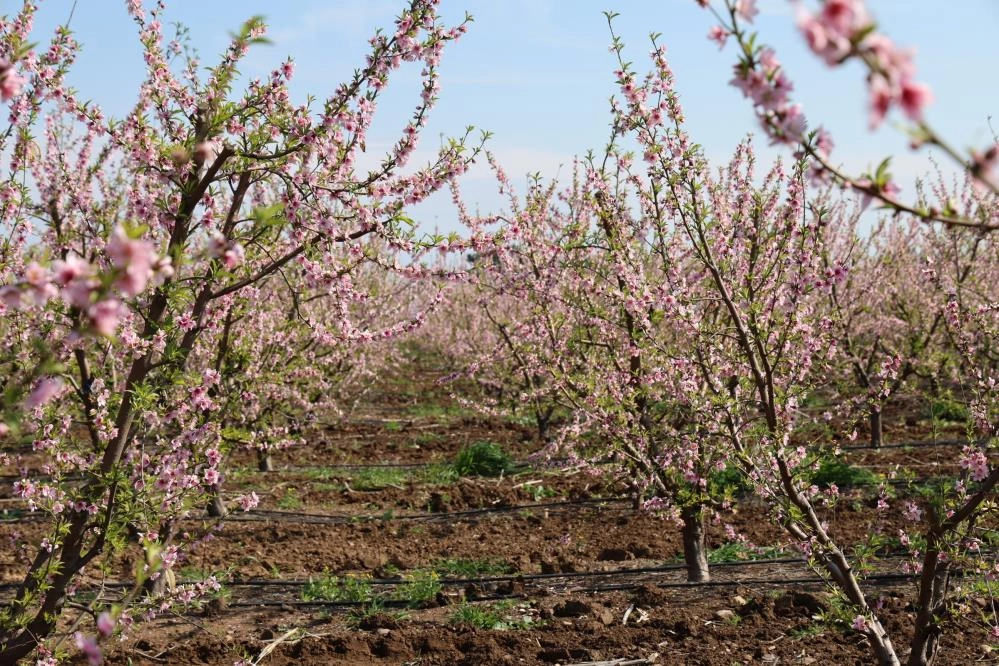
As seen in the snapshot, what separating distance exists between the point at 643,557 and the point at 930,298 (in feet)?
28.2

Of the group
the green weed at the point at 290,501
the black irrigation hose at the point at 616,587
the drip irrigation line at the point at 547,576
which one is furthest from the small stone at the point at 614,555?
the green weed at the point at 290,501

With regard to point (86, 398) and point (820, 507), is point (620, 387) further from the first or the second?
point (86, 398)

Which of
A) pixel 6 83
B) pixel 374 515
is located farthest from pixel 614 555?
pixel 6 83

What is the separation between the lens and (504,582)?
7.04m

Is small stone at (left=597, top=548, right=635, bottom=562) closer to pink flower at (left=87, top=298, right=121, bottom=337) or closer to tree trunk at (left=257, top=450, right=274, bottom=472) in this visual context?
tree trunk at (left=257, top=450, right=274, bottom=472)

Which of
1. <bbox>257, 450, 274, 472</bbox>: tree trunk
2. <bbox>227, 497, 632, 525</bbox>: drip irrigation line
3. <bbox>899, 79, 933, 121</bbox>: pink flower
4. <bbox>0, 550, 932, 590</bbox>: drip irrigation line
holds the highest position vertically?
<bbox>899, 79, 933, 121</bbox>: pink flower

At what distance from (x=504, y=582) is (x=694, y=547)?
1.48 metres

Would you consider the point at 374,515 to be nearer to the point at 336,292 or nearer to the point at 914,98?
the point at 336,292

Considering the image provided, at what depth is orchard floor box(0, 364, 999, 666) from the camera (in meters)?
5.36

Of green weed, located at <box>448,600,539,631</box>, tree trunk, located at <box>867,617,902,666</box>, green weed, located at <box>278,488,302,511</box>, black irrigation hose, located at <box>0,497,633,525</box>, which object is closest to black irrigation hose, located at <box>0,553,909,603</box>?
green weed, located at <box>448,600,539,631</box>

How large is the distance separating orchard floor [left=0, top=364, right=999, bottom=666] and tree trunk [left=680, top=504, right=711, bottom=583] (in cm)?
14

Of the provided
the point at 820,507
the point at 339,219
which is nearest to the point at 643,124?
the point at 339,219

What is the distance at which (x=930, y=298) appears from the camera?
1398 cm

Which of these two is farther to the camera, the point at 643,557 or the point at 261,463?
the point at 261,463
